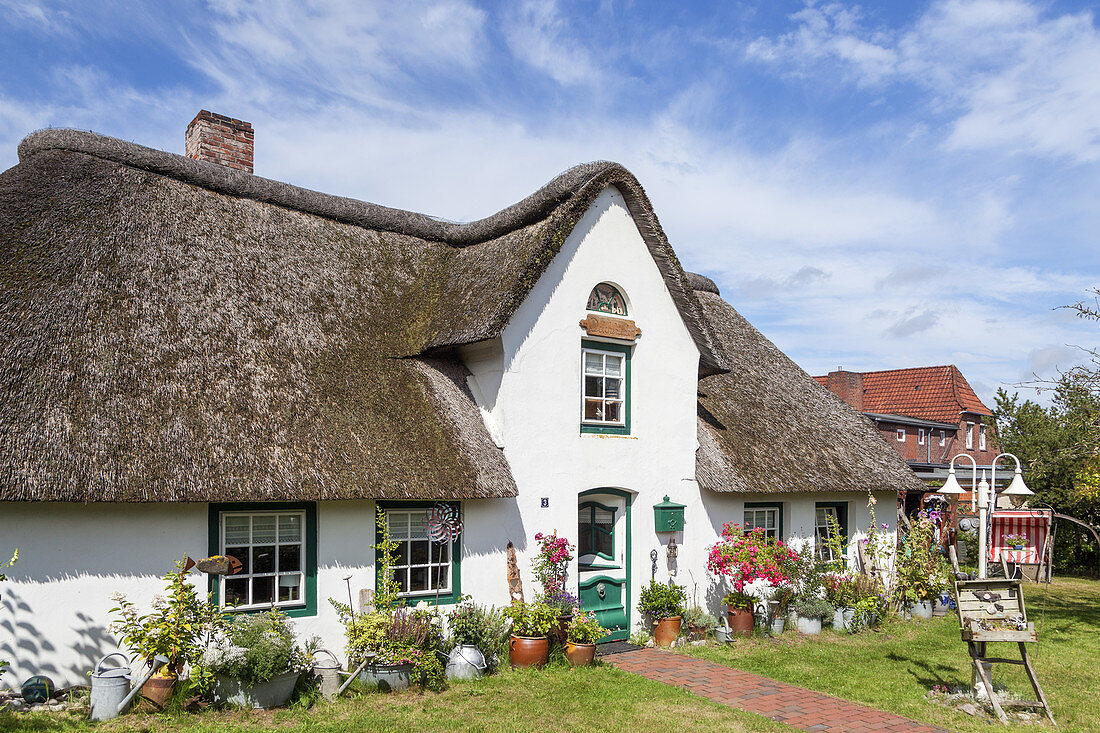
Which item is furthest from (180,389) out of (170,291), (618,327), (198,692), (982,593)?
(982,593)

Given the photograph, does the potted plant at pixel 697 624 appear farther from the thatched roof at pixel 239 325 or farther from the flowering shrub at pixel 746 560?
the thatched roof at pixel 239 325

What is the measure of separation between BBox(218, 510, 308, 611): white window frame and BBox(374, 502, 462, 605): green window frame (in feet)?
2.81

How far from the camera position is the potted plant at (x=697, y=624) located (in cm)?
1162

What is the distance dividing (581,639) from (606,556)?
5.62ft

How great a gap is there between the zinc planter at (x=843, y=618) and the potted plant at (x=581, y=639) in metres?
4.81

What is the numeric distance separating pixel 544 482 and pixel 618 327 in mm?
2617

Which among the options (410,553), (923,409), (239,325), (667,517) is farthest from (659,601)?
(923,409)

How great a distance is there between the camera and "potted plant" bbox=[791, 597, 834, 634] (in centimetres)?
1251

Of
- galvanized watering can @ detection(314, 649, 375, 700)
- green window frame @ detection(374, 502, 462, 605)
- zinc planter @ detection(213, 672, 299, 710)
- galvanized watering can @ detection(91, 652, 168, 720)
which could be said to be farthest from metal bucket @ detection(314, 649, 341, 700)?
galvanized watering can @ detection(91, 652, 168, 720)

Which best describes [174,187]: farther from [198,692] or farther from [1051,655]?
[1051,655]

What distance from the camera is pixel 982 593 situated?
28.5ft

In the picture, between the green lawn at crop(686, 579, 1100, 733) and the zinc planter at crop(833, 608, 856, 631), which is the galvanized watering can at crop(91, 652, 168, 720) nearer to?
the green lawn at crop(686, 579, 1100, 733)

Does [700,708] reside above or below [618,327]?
below

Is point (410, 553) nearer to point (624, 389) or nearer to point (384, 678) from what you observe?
point (384, 678)
